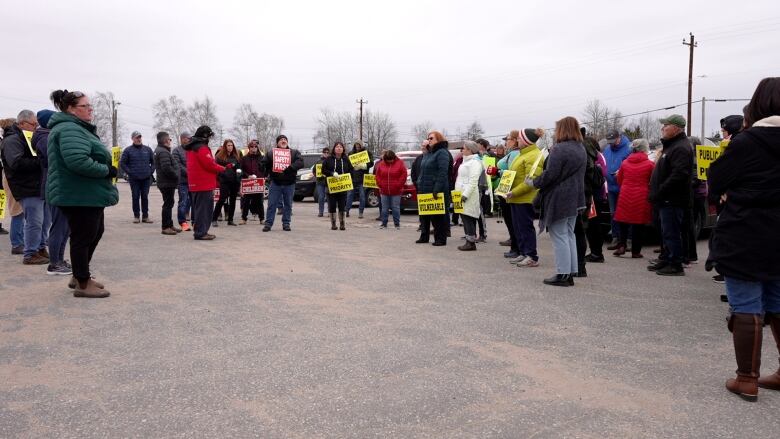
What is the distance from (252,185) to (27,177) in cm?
640

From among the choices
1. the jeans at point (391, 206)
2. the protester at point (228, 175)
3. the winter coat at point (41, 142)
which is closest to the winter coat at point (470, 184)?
the jeans at point (391, 206)

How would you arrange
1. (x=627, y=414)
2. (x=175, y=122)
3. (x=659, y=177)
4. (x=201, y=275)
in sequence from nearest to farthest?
(x=627, y=414) → (x=201, y=275) → (x=659, y=177) → (x=175, y=122)

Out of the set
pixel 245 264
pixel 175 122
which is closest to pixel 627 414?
pixel 245 264

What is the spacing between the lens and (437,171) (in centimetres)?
1052

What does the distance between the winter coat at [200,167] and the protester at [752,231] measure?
29.1 ft

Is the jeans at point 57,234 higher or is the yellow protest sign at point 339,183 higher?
the yellow protest sign at point 339,183

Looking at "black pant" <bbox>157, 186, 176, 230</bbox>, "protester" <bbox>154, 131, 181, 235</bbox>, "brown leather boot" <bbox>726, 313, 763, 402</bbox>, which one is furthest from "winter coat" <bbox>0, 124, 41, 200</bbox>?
"brown leather boot" <bbox>726, 313, 763, 402</bbox>

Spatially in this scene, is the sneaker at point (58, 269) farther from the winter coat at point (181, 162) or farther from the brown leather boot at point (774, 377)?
the brown leather boot at point (774, 377)

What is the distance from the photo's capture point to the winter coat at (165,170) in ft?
39.7

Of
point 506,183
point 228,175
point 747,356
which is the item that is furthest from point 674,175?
point 228,175

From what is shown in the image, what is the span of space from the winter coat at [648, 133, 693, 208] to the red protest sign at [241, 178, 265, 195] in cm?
873

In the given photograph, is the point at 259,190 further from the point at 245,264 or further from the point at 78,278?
the point at 78,278

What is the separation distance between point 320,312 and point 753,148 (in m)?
3.67

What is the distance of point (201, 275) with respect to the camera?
737cm
